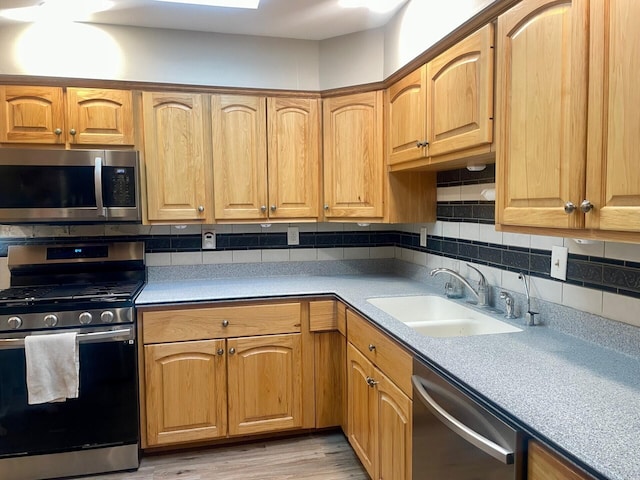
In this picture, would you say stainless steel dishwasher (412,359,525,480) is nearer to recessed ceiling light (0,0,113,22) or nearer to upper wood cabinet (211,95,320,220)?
upper wood cabinet (211,95,320,220)

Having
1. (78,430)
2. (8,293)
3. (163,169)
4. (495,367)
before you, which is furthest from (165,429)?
(495,367)

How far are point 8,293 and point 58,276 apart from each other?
33 cm

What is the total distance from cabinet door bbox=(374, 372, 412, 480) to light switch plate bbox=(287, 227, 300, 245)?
130 cm

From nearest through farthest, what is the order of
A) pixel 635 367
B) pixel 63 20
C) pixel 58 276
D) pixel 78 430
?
pixel 635 367
pixel 78 430
pixel 63 20
pixel 58 276

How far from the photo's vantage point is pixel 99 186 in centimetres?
237

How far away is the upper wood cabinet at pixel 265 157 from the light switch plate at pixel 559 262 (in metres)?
1.40

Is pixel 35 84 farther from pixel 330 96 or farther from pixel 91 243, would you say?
pixel 330 96

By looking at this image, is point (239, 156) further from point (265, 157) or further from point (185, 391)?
point (185, 391)

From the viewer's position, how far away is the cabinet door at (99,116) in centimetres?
243

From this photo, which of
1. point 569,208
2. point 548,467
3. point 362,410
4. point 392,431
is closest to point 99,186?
point 362,410

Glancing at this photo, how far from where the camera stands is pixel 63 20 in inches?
94.1

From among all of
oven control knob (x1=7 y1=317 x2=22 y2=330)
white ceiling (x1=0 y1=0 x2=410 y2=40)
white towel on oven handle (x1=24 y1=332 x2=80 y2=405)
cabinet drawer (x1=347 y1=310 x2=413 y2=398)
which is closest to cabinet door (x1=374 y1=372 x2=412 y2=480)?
cabinet drawer (x1=347 y1=310 x2=413 y2=398)

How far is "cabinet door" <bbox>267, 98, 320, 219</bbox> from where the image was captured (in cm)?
268

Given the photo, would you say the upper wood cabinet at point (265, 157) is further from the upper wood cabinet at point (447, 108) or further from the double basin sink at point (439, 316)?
the double basin sink at point (439, 316)
